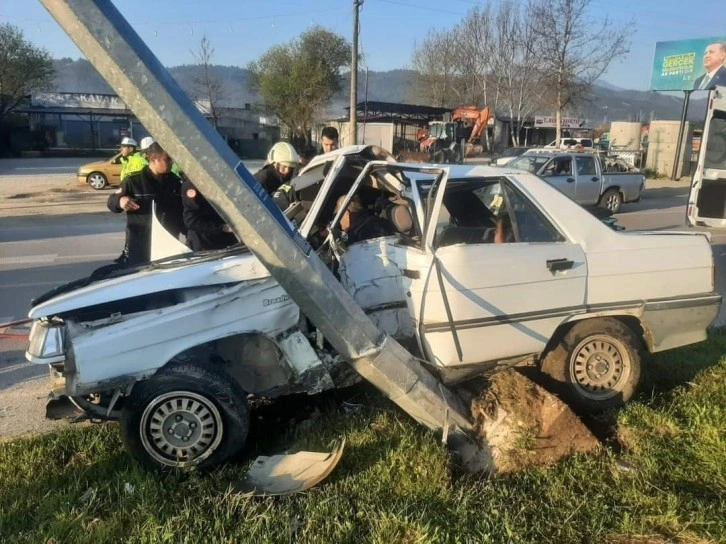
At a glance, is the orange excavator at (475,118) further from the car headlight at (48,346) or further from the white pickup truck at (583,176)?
the car headlight at (48,346)

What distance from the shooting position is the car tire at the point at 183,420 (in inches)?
133

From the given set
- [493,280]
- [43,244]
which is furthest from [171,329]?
[43,244]

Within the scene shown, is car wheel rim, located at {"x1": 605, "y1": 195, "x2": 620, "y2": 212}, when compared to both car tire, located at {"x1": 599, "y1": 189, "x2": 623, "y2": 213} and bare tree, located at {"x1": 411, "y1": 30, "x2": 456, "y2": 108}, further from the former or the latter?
bare tree, located at {"x1": 411, "y1": 30, "x2": 456, "y2": 108}

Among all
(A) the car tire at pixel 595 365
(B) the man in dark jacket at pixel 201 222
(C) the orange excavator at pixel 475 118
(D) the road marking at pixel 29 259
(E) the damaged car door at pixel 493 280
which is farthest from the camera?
(C) the orange excavator at pixel 475 118

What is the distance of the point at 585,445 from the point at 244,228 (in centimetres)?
232

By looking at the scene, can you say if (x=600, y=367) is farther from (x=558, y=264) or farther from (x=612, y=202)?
(x=612, y=202)

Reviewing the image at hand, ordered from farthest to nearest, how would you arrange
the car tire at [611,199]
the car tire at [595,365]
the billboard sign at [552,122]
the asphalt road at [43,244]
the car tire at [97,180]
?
1. the billboard sign at [552,122]
2. the car tire at [97,180]
3. the car tire at [611,199]
4. the asphalt road at [43,244]
5. the car tire at [595,365]

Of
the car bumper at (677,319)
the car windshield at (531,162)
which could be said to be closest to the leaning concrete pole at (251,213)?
the car bumper at (677,319)

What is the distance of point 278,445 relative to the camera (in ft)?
12.6

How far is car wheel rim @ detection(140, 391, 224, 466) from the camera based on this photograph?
134 inches

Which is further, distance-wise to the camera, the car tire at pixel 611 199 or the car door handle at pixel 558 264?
the car tire at pixel 611 199

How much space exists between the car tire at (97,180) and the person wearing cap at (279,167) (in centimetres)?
1638

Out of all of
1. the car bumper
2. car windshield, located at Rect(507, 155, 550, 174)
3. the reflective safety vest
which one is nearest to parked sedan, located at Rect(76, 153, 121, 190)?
car windshield, located at Rect(507, 155, 550, 174)

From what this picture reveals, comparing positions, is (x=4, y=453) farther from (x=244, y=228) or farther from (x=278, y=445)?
(x=244, y=228)
